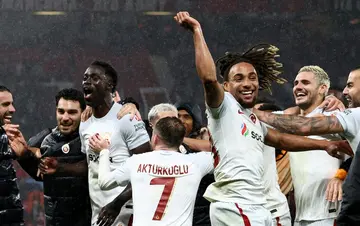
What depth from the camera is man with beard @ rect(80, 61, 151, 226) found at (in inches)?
218

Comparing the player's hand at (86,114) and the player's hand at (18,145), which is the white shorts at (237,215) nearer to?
the player's hand at (86,114)

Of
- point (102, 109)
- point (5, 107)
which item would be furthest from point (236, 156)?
point (5, 107)

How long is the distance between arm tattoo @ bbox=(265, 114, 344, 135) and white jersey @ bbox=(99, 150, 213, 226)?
62cm

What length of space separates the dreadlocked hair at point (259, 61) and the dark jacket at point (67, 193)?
4.72ft

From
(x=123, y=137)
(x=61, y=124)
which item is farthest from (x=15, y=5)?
(x=123, y=137)

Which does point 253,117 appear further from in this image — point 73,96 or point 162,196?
point 73,96

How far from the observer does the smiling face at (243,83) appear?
15.7 ft

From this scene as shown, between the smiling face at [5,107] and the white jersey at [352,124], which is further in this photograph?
the smiling face at [5,107]

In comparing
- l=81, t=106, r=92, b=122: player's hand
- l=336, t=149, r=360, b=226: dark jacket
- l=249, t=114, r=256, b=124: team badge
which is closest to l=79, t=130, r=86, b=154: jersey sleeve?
l=81, t=106, r=92, b=122: player's hand

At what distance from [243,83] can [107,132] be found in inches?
46.3

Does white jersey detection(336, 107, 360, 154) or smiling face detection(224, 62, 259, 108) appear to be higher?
smiling face detection(224, 62, 259, 108)

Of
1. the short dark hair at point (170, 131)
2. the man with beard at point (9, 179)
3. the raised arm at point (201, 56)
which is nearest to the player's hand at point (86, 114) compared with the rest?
Result: the man with beard at point (9, 179)

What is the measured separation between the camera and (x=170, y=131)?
4785 mm

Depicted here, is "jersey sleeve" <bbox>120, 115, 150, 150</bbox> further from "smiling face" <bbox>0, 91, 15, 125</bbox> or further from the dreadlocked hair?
"smiling face" <bbox>0, 91, 15, 125</bbox>
